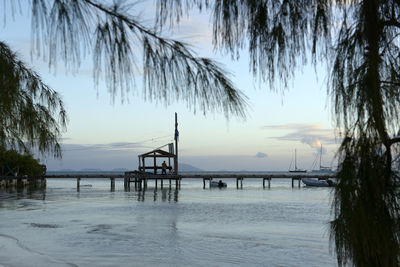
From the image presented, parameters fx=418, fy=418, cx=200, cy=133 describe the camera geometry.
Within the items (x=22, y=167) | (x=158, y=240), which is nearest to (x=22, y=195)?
(x=22, y=167)

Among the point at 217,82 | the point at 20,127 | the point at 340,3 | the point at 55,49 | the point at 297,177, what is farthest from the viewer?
the point at 297,177

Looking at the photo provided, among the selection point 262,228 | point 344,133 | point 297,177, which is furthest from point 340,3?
point 297,177

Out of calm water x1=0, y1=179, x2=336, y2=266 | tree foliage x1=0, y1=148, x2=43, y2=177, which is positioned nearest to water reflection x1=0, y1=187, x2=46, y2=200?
tree foliage x1=0, y1=148, x2=43, y2=177

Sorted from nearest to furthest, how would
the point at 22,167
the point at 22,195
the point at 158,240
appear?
the point at 158,240 < the point at 22,195 < the point at 22,167

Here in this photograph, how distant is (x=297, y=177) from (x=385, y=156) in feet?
214

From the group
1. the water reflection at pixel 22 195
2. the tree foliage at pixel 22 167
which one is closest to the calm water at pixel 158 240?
the water reflection at pixel 22 195

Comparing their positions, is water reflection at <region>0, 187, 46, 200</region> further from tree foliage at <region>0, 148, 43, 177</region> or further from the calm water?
the calm water

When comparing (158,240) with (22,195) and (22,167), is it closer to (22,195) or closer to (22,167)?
(22,195)

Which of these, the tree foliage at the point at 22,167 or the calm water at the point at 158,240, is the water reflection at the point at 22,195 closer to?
the tree foliage at the point at 22,167

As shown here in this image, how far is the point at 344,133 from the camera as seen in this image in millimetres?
2541

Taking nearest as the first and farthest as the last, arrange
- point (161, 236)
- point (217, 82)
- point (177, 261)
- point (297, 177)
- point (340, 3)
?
point (217, 82)
point (340, 3)
point (177, 261)
point (161, 236)
point (297, 177)

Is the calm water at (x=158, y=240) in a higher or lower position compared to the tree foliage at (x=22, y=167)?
lower

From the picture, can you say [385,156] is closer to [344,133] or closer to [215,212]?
[344,133]

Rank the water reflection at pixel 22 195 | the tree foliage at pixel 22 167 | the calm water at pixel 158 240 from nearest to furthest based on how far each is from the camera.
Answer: the calm water at pixel 158 240, the water reflection at pixel 22 195, the tree foliage at pixel 22 167
